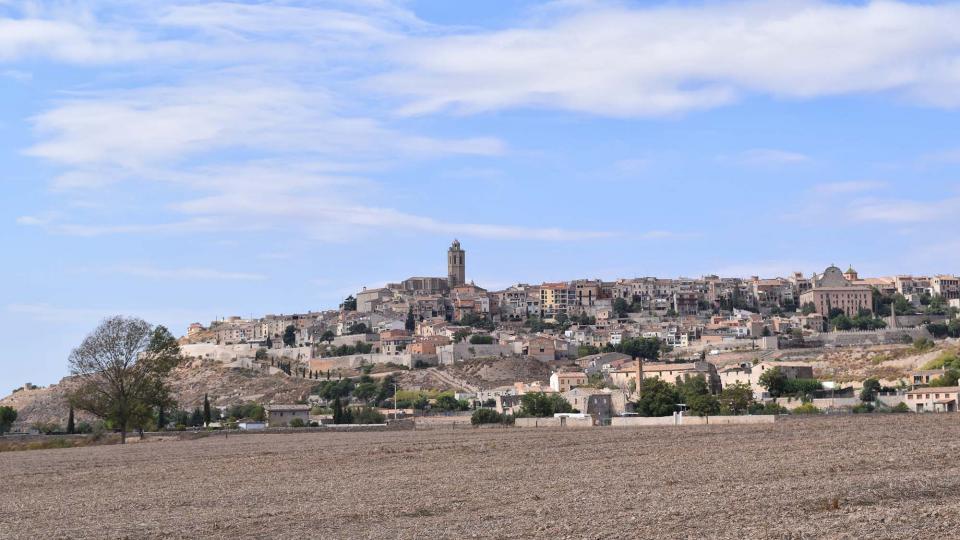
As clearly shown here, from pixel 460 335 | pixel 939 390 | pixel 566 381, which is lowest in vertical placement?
pixel 939 390

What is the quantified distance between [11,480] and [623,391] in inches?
2141

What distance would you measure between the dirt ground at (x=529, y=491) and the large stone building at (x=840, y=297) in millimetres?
118382

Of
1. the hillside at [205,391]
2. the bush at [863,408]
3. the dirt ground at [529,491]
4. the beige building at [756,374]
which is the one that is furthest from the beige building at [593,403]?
the hillside at [205,391]

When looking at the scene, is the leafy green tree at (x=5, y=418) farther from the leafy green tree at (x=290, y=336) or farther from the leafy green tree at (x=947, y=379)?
the leafy green tree at (x=947, y=379)

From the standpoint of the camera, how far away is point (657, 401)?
71062 millimetres

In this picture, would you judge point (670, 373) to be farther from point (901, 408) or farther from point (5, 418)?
point (5, 418)

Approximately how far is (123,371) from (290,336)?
328ft

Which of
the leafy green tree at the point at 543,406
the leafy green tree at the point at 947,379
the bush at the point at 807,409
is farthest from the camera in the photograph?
the leafy green tree at the point at 543,406

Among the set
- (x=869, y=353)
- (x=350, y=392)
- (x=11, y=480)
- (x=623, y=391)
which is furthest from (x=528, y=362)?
(x=11, y=480)

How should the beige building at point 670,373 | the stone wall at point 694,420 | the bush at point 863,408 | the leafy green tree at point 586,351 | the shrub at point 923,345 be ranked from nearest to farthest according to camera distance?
the stone wall at point 694,420 → the bush at point 863,408 → the beige building at point 670,373 → the shrub at point 923,345 → the leafy green tree at point 586,351

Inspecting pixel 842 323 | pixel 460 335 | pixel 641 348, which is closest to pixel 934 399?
pixel 641 348

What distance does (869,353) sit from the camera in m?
109

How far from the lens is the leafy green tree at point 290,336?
517 ft

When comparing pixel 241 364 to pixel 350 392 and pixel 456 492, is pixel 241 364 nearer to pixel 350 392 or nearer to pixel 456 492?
pixel 350 392
